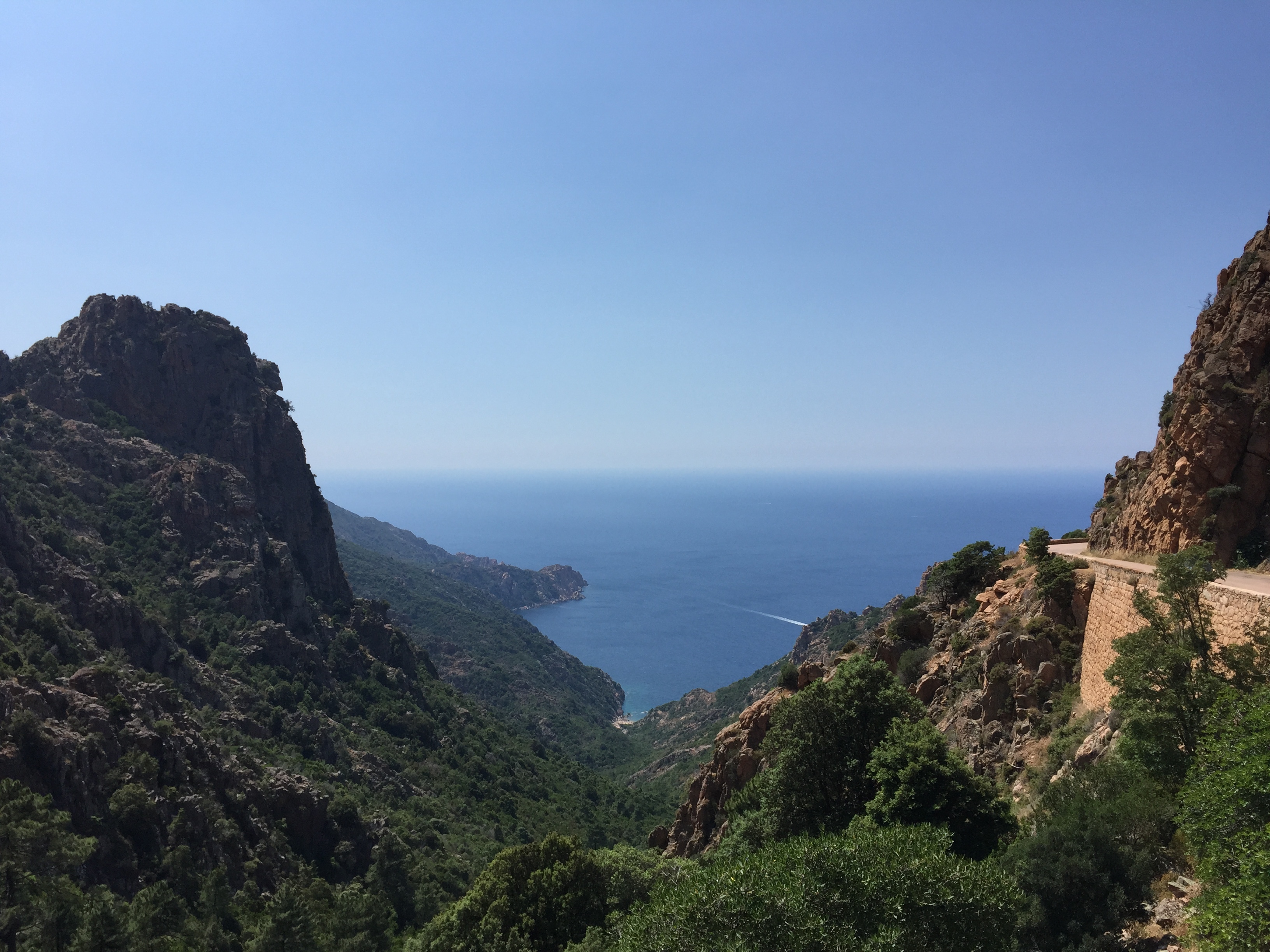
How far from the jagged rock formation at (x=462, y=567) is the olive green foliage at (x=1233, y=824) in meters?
156

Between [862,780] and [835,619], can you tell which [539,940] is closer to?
[862,780]

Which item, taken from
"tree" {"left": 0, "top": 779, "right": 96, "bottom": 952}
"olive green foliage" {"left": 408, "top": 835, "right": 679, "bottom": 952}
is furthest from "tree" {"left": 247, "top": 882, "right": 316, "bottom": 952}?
"tree" {"left": 0, "top": 779, "right": 96, "bottom": 952}

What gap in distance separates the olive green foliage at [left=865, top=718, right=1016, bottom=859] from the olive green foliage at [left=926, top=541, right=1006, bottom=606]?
16.7m

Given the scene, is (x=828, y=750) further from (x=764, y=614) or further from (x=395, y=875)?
(x=764, y=614)

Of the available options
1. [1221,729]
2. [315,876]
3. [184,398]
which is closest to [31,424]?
[184,398]

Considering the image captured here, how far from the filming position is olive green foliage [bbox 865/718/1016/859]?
1648 cm

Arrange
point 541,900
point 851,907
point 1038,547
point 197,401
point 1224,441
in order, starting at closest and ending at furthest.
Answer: point 851,907, point 1224,441, point 541,900, point 1038,547, point 197,401

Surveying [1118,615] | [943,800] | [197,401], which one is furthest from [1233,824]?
[197,401]

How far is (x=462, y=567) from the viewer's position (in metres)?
182

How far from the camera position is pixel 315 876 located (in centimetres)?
3419

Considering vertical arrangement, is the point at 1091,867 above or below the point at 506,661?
above

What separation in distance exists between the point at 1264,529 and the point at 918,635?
1523 cm

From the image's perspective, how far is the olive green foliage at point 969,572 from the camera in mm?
32688

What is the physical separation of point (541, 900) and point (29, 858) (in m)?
16.4
